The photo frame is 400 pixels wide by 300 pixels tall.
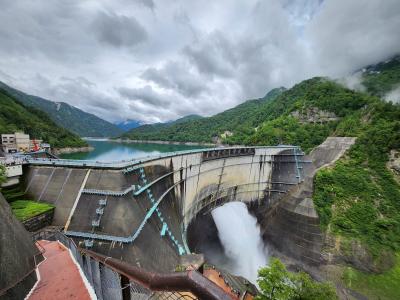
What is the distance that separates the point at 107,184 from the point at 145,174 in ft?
11.2

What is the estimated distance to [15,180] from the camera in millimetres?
16188

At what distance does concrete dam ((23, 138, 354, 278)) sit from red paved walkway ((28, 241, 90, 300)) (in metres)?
3.71

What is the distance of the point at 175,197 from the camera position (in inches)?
876

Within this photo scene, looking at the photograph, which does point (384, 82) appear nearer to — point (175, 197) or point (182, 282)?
point (175, 197)

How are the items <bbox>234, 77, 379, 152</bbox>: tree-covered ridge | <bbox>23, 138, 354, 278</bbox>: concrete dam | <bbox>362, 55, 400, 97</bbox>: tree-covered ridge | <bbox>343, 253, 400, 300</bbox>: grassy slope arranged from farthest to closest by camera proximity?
<bbox>362, 55, 400, 97</bbox>: tree-covered ridge, <bbox>234, 77, 379, 152</bbox>: tree-covered ridge, <bbox>343, 253, 400, 300</bbox>: grassy slope, <bbox>23, 138, 354, 278</bbox>: concrete dam

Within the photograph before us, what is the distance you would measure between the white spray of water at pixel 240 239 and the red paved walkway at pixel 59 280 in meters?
21.2

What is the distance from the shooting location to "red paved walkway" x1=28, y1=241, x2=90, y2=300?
6965 millimetres

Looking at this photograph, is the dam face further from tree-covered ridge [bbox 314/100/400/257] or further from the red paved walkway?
tree-covered ridge [bbox 314/100/400/257]

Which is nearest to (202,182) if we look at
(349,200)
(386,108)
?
(349,200)

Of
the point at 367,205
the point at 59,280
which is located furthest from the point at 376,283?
the point at 59,280

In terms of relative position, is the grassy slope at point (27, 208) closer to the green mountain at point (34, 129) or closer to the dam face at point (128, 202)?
Answer: the dam face at point (128, 202)

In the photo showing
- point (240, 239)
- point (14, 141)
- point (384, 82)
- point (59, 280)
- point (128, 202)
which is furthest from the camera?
point (384, 82)

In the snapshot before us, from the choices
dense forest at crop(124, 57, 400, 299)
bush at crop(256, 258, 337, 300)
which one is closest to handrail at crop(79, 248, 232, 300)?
bush at crop(256, 258, 337, 300)

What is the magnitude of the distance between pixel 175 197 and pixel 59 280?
1464 cm
